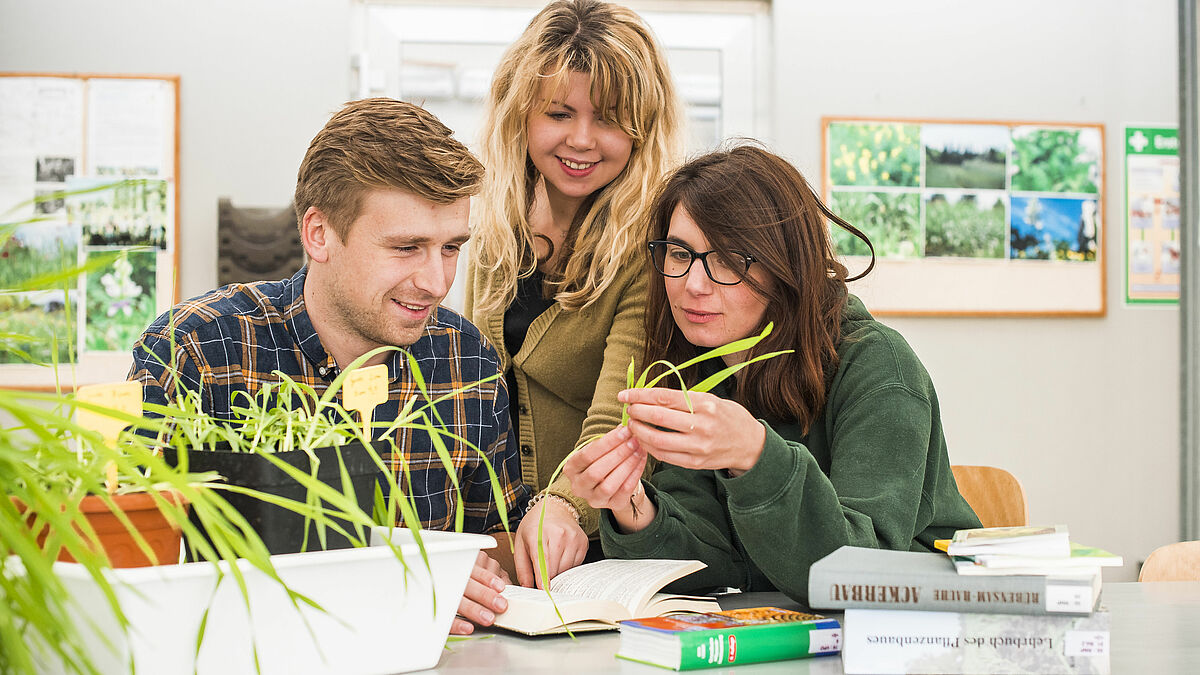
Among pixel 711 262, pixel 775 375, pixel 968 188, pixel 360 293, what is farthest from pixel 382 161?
pixel 968 188

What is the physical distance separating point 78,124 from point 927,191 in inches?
101

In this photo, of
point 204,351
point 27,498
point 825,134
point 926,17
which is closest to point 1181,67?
point 926,17

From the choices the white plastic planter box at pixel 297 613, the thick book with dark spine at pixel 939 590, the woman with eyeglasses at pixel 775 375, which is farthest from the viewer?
the woman with eyeglasses at pixel 775 375

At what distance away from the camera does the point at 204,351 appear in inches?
55.9

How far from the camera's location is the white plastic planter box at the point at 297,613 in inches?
27.1

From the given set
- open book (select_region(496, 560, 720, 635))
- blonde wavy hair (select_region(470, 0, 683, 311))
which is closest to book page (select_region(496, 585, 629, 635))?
open book (select_region(496, 560, 720, 635))

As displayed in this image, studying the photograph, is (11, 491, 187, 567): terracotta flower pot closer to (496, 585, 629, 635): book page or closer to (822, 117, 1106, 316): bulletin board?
(496, 585, 629, 635): book page

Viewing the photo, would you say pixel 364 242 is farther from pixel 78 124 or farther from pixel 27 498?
pixel 78 124

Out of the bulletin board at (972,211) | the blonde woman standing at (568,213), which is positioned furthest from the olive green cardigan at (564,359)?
the bulletin board at (972,211)

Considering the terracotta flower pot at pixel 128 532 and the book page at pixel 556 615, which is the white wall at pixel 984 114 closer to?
the book page at pixel 556 615

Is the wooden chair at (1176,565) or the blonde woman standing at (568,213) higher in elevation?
the blonde woman standing at (568,213)

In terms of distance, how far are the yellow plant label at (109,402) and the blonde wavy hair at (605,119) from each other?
99 centimetres

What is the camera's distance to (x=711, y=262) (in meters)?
1.39

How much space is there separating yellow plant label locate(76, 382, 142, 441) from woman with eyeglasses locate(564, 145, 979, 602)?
49cm
